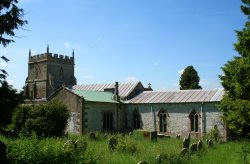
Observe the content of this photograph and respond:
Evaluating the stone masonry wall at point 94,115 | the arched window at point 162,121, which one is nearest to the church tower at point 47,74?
the stone masonry wall at point 94,115

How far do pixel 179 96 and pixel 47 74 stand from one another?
72.1 ft

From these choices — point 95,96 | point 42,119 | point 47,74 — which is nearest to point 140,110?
point 95,96

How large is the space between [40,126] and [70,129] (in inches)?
244

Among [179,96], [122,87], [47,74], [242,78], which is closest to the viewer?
[242,78]

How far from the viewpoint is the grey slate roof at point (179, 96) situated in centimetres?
2908

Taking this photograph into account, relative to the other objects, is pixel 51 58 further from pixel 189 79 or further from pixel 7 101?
pixel 7 101

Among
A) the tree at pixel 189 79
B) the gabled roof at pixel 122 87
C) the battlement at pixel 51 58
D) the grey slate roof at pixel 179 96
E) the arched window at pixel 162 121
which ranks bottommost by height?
the arched window at pixel 162 121

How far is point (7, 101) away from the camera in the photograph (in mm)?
10500

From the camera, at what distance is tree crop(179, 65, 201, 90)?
4736 centimetres

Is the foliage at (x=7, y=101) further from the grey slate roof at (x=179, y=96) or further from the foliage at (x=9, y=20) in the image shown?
the grey slate roof at (x=179, y=96)

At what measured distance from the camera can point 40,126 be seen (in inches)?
979

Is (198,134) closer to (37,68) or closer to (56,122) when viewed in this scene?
(56,122)

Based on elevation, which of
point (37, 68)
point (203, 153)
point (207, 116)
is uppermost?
point (37, 68)

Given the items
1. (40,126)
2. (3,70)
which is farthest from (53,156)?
(40,126)
